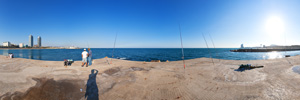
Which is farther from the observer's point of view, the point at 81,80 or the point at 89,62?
the point at 89,62

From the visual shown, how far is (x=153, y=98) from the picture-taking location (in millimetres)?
5102

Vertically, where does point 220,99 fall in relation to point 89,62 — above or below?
below

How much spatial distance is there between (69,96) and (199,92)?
674 cm

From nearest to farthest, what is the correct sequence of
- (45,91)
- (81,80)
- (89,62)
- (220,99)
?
(220,99)
(45,91)
(81,80)
(89,62)

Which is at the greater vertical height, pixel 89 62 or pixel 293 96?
pixel 89 62

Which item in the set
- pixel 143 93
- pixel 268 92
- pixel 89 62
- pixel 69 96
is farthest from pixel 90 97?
pixel 268 92

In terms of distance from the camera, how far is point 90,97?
513 centimetres

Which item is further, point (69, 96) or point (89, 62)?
point (89, 62)

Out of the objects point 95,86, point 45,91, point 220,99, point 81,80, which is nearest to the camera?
point 220,99

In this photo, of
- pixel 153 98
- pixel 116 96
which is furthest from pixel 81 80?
pixel 153 98

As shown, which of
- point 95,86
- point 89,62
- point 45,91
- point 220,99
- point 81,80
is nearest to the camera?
point 220,99

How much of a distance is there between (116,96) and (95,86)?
77.6 inches

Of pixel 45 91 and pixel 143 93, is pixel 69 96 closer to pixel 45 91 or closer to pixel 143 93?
pixel 45 91

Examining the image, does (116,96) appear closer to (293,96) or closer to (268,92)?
(268,92)
